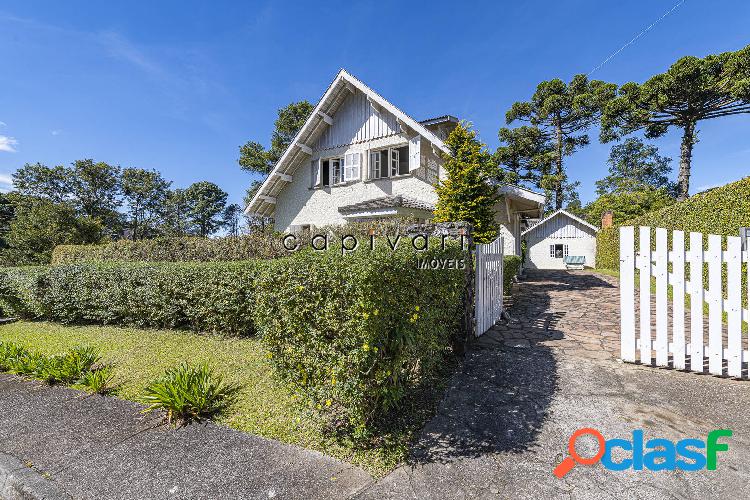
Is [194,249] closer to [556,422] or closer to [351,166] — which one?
[351,166]

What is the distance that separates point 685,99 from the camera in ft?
72.3

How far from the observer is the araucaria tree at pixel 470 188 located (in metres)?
9.03

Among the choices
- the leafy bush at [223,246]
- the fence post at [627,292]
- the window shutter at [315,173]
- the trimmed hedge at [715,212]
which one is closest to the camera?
the fence post at [627,292]

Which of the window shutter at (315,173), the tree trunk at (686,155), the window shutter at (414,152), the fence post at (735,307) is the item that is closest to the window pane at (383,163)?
the window shutter at (414,152)

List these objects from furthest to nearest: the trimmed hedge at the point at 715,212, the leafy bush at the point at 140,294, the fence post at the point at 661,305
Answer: the trimmed hedge at the point at 715,212 < the leafy bush at the point at 140,294 < the fence post at the point at 661,305

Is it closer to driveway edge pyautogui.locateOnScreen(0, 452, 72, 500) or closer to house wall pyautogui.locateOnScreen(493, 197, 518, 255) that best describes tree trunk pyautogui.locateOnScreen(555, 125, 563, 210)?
house wall pyautogui.locateOnScreen(493, 197, 518, 255)

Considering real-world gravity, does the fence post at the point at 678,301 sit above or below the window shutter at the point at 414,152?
below

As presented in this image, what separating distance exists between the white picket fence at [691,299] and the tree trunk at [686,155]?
2809 cm

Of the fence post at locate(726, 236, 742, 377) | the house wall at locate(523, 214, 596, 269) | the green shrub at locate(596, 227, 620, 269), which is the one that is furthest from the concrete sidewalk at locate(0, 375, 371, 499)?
the house wall at locate(523, 214, 596, 269)

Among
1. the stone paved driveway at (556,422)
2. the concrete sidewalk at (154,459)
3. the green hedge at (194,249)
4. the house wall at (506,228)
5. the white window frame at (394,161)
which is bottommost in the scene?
the concrete sidewalk at (154,459)

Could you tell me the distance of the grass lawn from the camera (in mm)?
2689

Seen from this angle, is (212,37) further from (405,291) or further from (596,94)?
(596,94)

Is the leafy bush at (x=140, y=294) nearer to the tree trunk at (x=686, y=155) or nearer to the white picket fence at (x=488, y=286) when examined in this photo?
the white picket fence at (x=488, y=286)

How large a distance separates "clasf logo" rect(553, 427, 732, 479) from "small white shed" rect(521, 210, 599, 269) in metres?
25.1
